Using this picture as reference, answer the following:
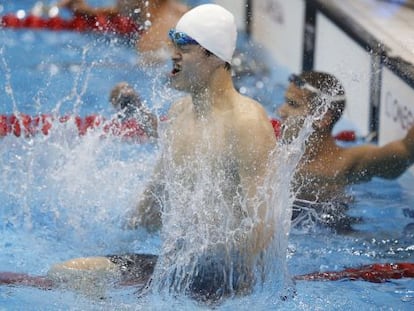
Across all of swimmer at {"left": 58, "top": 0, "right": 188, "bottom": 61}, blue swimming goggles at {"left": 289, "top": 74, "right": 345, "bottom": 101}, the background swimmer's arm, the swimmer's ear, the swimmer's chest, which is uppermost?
swimmer at {"left": 58, "top": 0, "right": 188, "bottom": 61}

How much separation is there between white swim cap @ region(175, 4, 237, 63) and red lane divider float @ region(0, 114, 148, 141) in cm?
131

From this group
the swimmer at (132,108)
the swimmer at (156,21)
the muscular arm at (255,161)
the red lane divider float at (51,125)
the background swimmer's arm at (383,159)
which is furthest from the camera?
the swimmer at (156,21)

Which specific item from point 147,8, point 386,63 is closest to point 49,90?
point 147,8

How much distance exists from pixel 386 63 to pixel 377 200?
0.56 metres

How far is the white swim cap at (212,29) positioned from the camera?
2.80 metres

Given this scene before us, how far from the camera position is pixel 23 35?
630cm

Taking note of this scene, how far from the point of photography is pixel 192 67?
9.23 ft

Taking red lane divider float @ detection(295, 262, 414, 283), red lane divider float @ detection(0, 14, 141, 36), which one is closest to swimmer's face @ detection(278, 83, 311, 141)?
red lane divider float @ detection(295, 262, 414, 283)

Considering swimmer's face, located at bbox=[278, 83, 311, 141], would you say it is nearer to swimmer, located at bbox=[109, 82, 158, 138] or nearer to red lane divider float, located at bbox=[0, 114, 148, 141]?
swimmer, located at bbox=[109, 82, 158, 138]

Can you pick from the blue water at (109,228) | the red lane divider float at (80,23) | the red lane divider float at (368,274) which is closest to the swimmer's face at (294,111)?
the blue water at (109,228)

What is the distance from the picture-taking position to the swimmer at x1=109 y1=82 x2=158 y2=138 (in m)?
3.54

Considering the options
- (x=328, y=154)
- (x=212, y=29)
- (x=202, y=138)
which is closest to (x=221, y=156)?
(x=202, y=138)

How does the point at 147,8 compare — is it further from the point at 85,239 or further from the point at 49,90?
the point at 85,239

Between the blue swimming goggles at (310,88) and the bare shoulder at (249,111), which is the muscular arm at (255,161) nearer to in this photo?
the bare shoulder at (249,111)
